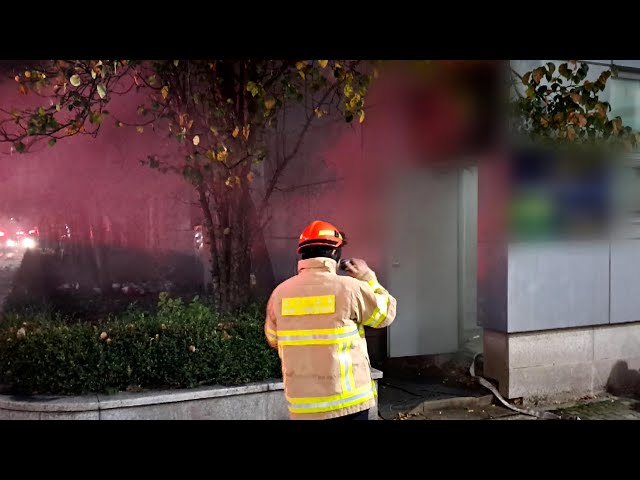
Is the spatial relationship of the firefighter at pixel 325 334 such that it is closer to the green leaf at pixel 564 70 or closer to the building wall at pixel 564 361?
the green leaf at pixel 564 70

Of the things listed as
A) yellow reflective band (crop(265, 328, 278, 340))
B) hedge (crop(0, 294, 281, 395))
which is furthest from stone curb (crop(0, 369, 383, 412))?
yellow reflective band (crop(265, 328, 278, 340))

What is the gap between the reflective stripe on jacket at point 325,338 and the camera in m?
3.19

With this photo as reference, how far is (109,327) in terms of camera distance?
5438mm

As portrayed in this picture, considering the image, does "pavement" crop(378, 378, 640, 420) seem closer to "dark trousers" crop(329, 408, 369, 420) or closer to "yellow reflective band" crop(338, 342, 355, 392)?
"dark trousers" crop(329, 408, 369, 420)

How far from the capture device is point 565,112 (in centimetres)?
557

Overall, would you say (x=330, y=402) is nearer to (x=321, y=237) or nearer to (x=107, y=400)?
(x=321, y=237)

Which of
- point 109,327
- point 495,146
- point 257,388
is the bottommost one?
point 257,388

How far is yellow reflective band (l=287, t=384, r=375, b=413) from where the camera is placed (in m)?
3.21

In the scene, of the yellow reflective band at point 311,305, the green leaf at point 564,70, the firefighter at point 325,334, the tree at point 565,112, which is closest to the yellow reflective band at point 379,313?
the firefighter at point 325,334

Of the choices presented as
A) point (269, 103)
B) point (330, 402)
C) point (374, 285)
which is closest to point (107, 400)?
point (330, 402)

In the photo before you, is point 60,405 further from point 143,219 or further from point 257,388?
point 143,219

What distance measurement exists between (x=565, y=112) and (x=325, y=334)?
375cm

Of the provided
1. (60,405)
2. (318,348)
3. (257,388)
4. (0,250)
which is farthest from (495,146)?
(0,250)

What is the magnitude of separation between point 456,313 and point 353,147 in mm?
2723
